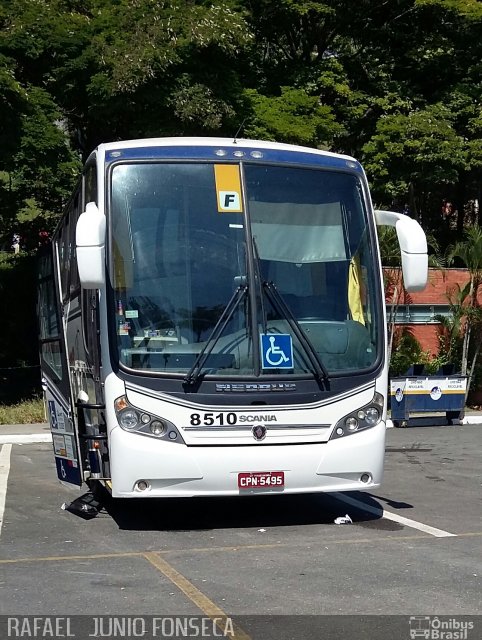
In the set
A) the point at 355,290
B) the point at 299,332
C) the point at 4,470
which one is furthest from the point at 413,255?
the point at 4,470

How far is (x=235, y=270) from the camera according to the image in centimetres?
877

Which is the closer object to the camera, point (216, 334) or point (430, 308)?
point (216, 334)

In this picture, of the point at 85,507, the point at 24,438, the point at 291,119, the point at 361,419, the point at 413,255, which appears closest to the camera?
the point at 361,419

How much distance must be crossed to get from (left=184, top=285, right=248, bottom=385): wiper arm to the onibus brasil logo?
10.2 feet

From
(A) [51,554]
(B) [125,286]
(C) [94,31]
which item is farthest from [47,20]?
(A) [51,554]

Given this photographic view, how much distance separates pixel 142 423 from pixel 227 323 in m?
1.16

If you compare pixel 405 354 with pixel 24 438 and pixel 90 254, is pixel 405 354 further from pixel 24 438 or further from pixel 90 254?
pixel 90 254

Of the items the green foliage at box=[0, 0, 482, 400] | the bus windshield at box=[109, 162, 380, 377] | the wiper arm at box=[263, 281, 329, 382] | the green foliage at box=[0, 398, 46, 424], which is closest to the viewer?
the bus windshield at box=[109, 162, 380, 377]

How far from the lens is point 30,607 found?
6.27 meters

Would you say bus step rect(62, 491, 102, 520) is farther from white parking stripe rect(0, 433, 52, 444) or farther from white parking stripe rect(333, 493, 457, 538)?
white parking stripe rect(0, 433, 52, 444)

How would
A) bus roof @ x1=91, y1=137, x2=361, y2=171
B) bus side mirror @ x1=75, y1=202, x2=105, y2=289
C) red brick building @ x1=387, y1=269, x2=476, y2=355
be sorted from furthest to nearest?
red brick building @ x1=387, y1=269, x2=476, y2=355 → bus roof @ x1=91, y1=137, x2=361, y2=171 → bus side mirror @ x1=75, y1=202, x2=105, y2=289

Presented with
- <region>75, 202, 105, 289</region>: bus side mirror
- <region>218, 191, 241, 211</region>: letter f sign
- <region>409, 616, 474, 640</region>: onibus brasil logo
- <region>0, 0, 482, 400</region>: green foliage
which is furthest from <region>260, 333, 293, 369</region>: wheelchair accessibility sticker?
<region>0, 0, 482, 400</region>: green foliage

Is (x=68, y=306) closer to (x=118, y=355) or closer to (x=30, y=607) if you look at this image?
(x=118, y=355)

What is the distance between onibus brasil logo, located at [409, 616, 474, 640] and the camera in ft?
18.7
